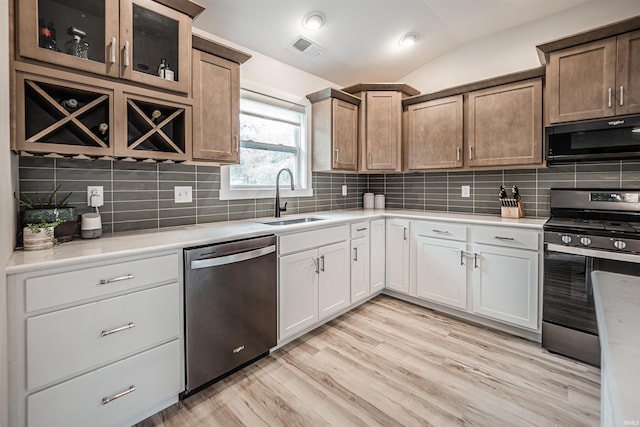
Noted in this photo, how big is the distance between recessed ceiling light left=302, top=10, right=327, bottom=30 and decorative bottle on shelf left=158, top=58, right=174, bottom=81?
1.23 m

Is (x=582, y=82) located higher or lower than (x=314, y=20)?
lower

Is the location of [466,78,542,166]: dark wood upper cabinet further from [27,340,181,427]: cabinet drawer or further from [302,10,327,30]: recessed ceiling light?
[27,340,181,427]: cabinet drawer

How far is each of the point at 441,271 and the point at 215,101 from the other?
2.36 metres

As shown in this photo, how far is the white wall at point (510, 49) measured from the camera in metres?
2.43

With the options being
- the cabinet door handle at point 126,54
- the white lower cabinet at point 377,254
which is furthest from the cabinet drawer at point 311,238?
the cabinet door handle at point 126,54

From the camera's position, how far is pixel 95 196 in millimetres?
1841

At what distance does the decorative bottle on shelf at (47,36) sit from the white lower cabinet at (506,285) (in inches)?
120

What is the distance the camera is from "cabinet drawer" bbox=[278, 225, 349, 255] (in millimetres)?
2178

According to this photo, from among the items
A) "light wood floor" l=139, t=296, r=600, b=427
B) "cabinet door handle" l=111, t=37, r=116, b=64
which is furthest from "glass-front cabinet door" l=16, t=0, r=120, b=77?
"light wood floor" l=139, t=296, r=600, b=427

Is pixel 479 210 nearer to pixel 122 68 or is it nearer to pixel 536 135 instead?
pixel 536 135

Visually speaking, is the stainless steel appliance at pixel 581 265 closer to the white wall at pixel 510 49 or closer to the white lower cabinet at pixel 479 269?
the white lower cabinet at pixel 479 269

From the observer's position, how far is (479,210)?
10.3 ft

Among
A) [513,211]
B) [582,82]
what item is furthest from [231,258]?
[582,82]

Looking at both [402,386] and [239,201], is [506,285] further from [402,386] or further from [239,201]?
[239,201]
